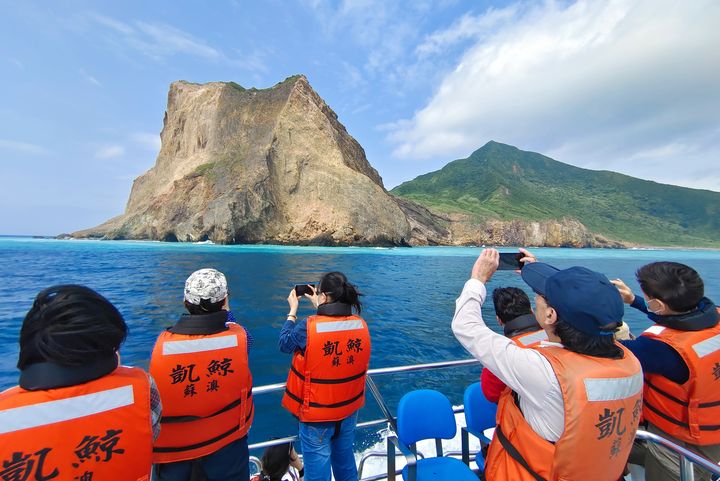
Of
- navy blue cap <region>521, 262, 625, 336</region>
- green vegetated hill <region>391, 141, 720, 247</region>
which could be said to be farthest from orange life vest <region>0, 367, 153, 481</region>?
green vegetated hill <region>391, 141, 720, 247</region>

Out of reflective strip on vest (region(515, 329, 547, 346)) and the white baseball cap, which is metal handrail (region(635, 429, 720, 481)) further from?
the white baseball cap

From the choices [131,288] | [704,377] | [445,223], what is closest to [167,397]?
[704,377]

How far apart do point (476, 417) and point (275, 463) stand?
6.43 ft

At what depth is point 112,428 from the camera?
150cm

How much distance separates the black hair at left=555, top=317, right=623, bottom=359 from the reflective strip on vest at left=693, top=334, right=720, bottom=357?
3.86 ft

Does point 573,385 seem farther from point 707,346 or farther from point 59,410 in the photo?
point 59,410

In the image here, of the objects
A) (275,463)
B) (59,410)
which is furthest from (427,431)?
(59,410)

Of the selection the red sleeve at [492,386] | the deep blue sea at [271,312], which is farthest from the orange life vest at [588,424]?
the deep blue sea at [271,312]

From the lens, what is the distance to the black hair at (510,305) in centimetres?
262

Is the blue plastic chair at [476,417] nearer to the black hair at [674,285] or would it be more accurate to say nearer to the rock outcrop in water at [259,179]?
the black hair at [674,285]

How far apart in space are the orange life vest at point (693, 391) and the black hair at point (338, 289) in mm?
2237

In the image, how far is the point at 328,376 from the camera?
2879 millimetres

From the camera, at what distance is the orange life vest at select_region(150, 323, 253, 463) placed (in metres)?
2.15

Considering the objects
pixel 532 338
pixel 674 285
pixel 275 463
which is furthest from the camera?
pixel 275 463
